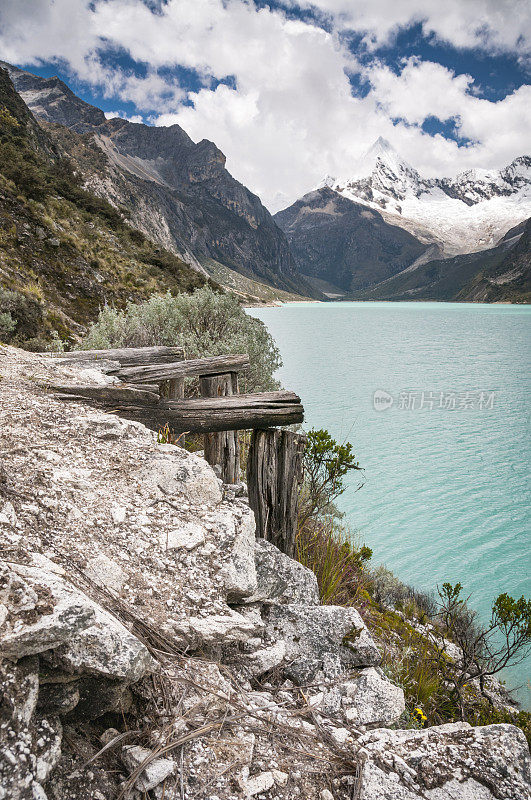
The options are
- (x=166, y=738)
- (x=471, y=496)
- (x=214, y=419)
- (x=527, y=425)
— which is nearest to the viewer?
(x=166, y=738)

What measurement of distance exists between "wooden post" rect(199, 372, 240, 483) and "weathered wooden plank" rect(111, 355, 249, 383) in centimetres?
12

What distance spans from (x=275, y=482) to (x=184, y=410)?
1.38 m

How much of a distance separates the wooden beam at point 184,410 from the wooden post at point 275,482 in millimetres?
388

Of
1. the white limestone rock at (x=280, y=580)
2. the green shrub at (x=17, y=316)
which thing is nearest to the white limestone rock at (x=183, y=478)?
the white limestone rock at (x=280, y=580)

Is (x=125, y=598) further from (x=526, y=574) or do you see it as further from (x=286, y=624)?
(x=526, y=574)

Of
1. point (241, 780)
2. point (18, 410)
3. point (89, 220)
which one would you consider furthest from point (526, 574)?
point (89, 220)

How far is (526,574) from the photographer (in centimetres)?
933

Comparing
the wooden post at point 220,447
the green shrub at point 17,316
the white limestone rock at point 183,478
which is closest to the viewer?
the white limestone rock at point 183,478

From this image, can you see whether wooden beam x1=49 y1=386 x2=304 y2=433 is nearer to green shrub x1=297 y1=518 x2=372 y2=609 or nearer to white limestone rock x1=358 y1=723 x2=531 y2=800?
green shrub x1=297 y1=518 x2=372 y2=609

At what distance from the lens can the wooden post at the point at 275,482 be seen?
4.91m

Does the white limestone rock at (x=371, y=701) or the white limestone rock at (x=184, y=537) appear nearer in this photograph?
the white limestone rock at (x=371, y=701)

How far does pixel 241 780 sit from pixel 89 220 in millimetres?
27016

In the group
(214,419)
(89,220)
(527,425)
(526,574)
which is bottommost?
(526,574)

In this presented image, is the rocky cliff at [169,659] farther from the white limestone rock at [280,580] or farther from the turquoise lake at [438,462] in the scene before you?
the turquoise lake at [438,462]
